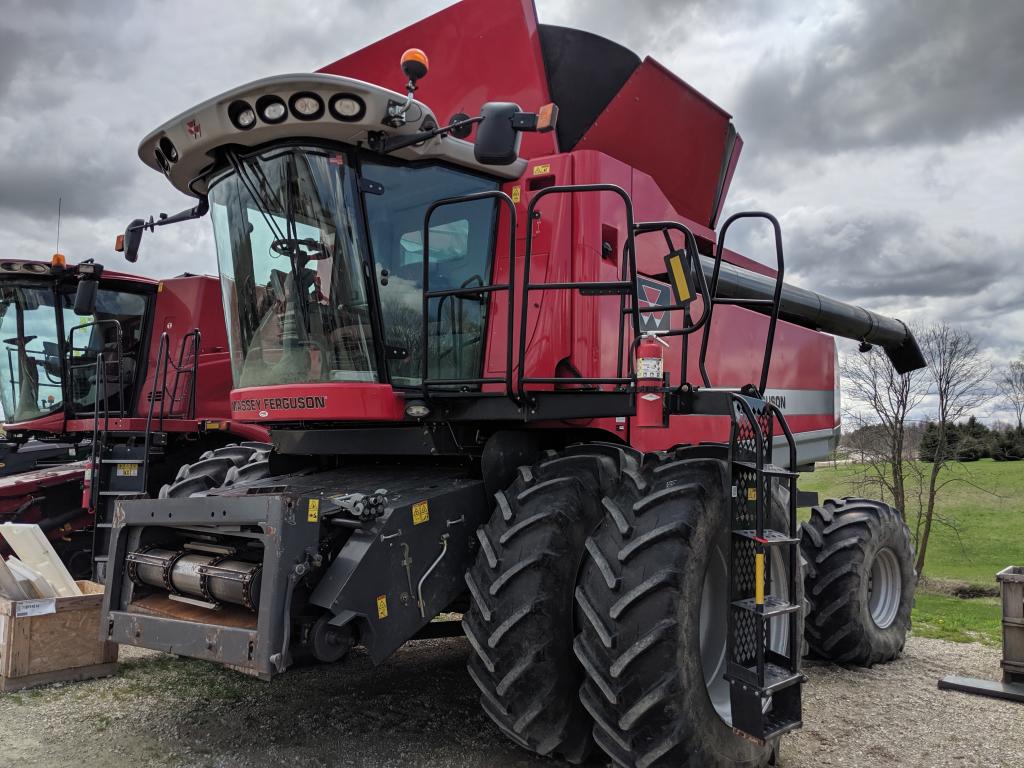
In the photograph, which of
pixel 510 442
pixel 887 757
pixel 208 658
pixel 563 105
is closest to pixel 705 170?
pixel 563 105

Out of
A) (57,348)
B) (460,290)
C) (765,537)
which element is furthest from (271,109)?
(57,348)

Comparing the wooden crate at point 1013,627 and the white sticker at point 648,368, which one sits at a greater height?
the white sticker at point 648,368

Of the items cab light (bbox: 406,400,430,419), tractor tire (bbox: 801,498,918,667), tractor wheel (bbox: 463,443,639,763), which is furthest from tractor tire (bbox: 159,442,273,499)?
tractor tire (bbox: 801,498,918,667)

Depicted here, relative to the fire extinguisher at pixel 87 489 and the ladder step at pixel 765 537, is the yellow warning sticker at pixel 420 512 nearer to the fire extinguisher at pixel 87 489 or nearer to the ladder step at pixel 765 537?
the ladder step at pixel 765 537

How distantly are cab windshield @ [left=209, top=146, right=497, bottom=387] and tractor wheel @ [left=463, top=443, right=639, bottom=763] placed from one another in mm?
→ 1037

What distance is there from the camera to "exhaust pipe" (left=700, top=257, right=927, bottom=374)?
6.13m

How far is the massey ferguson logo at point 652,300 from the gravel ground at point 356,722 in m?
2.46

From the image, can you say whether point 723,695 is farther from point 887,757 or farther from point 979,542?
point 979,542

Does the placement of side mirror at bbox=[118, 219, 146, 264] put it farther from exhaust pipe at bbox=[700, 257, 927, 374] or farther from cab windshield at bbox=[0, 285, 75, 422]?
cab windshield at bbox=[0, 285, 75, 422]

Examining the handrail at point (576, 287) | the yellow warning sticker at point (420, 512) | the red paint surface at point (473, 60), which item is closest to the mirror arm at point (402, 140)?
the handrail at point (576, 287)

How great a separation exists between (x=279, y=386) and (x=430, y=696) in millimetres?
2110

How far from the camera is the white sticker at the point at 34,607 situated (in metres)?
5.08

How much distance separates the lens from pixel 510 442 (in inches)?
171

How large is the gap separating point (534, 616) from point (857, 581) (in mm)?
3404
